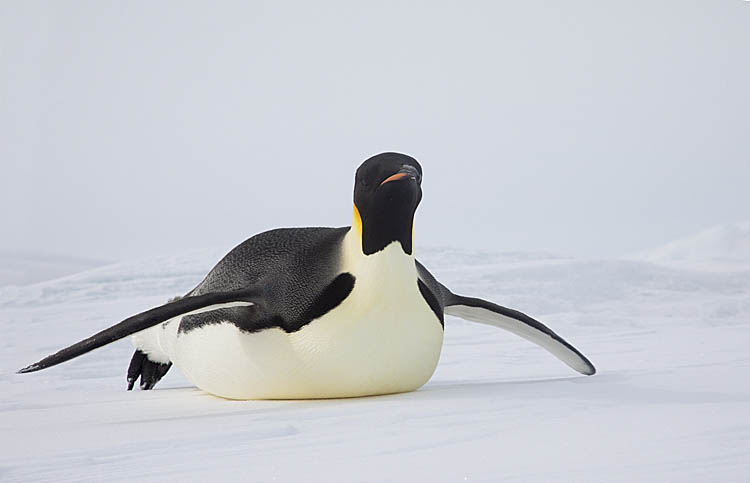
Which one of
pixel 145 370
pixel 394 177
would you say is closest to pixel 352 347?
pixel 394 177

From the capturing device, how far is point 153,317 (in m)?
2.31

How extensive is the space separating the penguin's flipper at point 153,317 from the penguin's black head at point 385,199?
0.36 m

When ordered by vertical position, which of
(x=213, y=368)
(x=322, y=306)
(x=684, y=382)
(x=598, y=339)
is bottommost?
(x=598, y=339)

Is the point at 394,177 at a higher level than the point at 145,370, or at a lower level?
higher

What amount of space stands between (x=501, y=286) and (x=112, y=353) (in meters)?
2.85

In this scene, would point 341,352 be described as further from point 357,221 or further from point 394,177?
point 394,177

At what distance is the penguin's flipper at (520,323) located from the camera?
284 cm

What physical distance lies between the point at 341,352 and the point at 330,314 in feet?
0.33

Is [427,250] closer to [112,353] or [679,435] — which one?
[112,353]

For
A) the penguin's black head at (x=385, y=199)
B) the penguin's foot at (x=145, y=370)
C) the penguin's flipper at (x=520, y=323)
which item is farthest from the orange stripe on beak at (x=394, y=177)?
the penguin's foot at (x=145, y=370)

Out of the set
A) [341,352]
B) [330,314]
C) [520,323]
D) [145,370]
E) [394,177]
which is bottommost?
[145,370]

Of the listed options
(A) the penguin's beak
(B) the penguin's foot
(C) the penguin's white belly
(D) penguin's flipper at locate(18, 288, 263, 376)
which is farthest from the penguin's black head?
(B) the penguin's foot

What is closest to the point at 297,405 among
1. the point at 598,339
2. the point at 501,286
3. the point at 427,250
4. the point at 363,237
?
the point at 363,237

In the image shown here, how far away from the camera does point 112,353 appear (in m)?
4.52
